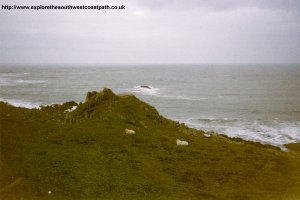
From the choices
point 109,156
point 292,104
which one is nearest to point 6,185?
point 109,156

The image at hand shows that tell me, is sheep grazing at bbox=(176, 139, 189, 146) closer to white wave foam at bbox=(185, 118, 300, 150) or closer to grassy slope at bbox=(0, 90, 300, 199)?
grassy slope at bbox=(0, 90, 300, 199)

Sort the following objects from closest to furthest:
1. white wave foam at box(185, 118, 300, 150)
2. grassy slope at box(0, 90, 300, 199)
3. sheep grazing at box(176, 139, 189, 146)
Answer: grassy slope at box(0, 90, 300, 199) < sheep grazing at box(176, 139, 189, 146) < white wave foam at box(185, 118, 300, 150)

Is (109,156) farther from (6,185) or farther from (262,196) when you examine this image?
(262,196)

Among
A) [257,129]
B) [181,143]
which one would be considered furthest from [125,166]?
[257,129]

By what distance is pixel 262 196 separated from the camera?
10.6m

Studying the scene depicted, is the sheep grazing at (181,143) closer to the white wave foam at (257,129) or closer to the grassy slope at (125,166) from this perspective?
the grassy slope at (125,166)

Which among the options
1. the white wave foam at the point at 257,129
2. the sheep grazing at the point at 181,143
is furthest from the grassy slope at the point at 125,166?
the white wave foam at the point at 257,129

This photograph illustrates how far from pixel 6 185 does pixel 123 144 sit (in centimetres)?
584

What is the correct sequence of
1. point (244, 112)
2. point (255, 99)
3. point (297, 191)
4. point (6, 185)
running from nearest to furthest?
point (6, 185), point (297, 191), point (244, 112), point (255, 99)

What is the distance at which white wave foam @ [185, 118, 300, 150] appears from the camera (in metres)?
26.1

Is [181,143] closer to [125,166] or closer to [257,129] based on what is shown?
[125,166]

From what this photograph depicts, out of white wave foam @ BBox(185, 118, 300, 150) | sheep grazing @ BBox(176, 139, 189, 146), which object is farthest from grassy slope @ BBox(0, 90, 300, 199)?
white wave foam @ BBox(185, 118, 300, 150)

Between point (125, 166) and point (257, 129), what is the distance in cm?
2026

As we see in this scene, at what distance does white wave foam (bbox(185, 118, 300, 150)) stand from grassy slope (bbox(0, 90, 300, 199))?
10.3 meters
